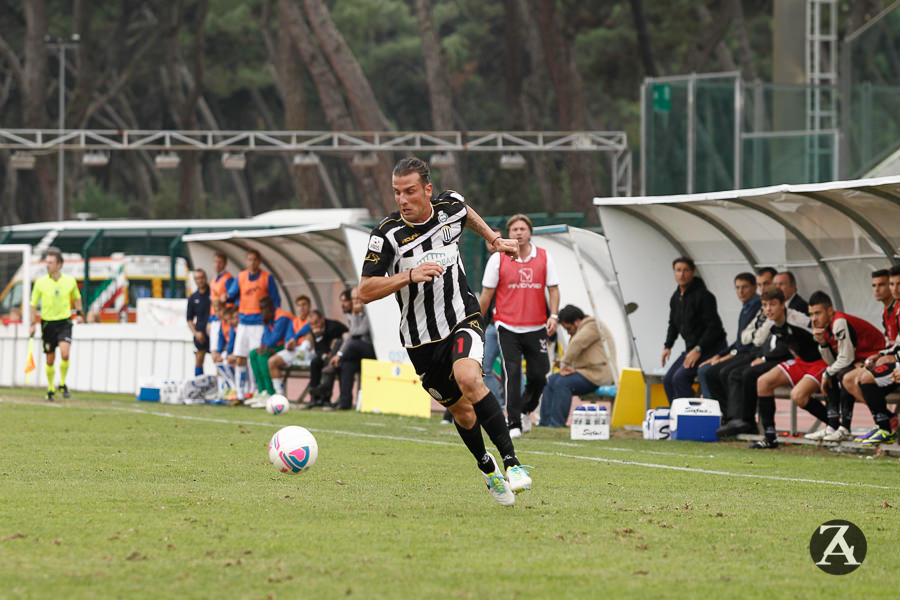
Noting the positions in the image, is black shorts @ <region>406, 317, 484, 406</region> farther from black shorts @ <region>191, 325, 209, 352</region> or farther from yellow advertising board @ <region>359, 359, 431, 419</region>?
black shorts @ <region>191, 325, 209, 352</region>

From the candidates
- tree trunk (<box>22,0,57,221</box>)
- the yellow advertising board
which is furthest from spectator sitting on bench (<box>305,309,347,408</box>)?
tree trunk (<box>22,0,57,221</box>)

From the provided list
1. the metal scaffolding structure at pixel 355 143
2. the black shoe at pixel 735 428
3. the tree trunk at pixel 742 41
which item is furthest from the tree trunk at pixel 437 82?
the black shoe at pixel 735 428

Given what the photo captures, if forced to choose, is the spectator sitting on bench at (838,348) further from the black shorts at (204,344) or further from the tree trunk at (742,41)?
the tree trunk at (742,41)

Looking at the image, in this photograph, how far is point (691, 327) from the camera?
14.9 m

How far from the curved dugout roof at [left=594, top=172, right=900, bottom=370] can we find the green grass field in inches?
83.5

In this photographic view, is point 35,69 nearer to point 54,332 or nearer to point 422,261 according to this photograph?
point 54,332

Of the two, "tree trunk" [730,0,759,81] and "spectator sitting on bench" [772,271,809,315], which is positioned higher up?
"tree trunk" [730,0,759,81]

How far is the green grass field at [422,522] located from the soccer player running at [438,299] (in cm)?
52

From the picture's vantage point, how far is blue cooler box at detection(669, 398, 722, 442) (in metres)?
14.2

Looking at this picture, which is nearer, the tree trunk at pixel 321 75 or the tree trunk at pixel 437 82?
the tree trunk at pixel 321 75

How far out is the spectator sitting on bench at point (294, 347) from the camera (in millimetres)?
20938

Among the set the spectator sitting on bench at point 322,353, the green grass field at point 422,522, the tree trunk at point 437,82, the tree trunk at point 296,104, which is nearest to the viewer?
the green grass field at point 422,522

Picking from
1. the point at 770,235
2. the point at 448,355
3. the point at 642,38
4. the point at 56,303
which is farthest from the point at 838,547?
the point at 642,38

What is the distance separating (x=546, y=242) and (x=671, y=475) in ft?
30.2
